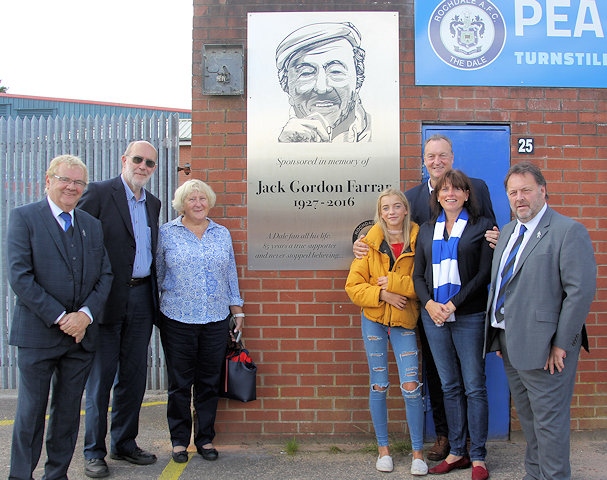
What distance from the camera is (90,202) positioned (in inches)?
152

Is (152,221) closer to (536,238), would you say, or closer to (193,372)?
(193,372)

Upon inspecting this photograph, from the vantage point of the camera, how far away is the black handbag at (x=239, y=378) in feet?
13.3

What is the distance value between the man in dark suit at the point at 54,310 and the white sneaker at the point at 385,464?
1.98 meters

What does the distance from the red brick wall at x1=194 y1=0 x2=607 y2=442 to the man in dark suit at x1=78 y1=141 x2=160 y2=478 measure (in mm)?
529

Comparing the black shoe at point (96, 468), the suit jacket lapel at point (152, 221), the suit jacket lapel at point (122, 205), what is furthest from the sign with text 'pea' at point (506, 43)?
the black shoe at point (96, 468)

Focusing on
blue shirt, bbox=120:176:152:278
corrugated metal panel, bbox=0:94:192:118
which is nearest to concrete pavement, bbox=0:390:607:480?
blue shirt, bbox=120:176:152:278

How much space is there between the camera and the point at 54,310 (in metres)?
3.21

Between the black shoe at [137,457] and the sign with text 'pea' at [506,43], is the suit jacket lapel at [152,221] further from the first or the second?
the sign with text 'pea' at [506,43]

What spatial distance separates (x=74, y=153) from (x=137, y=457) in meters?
3.44

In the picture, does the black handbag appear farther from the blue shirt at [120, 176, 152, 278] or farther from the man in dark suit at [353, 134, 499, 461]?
the man in dark suit at [353, 134, 499, 461]

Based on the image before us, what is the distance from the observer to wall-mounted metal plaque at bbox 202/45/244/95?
430 cm

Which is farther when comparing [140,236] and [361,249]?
[140,236]

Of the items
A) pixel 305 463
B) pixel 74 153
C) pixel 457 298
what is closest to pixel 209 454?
pixel 305 463

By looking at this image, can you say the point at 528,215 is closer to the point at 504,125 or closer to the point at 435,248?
the point at 435,248
